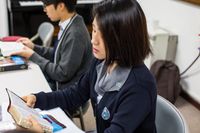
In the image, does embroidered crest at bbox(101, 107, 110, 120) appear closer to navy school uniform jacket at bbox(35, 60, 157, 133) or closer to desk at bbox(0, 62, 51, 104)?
navy school uniform jacket at bbox(35, 60, 157, 133)

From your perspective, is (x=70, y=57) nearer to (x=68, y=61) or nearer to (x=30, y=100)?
(x=68, y=61)

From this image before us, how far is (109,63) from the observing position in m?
1.09

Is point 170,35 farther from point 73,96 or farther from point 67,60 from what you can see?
point 73,96

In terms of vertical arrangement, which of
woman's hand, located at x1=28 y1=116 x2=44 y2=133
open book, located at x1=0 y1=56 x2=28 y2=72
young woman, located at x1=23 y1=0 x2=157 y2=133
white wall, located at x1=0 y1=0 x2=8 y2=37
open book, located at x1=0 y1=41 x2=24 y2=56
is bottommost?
white wall, located at x1=0 y1=0 x2=8 y2=37

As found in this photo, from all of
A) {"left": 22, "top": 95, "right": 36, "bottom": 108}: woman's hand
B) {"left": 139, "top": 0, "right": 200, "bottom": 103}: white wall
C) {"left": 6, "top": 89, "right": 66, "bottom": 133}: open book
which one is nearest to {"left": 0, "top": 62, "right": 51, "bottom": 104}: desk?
{"left": 22, "top": 95, "right": 36, "bottom": 108}: woman's hand

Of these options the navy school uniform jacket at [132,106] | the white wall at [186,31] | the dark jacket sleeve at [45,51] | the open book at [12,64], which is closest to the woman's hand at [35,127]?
the navy school uniform jacket at [132,106]

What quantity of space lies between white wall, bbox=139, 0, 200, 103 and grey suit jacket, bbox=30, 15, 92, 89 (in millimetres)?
1348

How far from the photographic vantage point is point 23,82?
1.47m

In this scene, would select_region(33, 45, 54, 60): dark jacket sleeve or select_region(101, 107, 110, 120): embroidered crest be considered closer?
select_region(101, 107, 110, 120): embroidered crest

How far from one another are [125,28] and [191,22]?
1.91m

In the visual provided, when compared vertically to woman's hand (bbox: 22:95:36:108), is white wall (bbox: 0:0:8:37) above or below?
below

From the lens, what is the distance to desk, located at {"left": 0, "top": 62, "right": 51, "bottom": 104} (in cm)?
138

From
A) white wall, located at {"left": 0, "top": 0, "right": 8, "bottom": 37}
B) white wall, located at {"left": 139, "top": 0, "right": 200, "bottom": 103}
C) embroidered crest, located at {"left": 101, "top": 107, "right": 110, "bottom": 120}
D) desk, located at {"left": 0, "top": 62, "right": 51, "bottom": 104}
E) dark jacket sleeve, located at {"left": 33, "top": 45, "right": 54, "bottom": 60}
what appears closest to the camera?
embroidered crest, located at {"left": 101, "top": 107, "right": 110, "bottom": 120}

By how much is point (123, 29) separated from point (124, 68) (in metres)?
0.16
